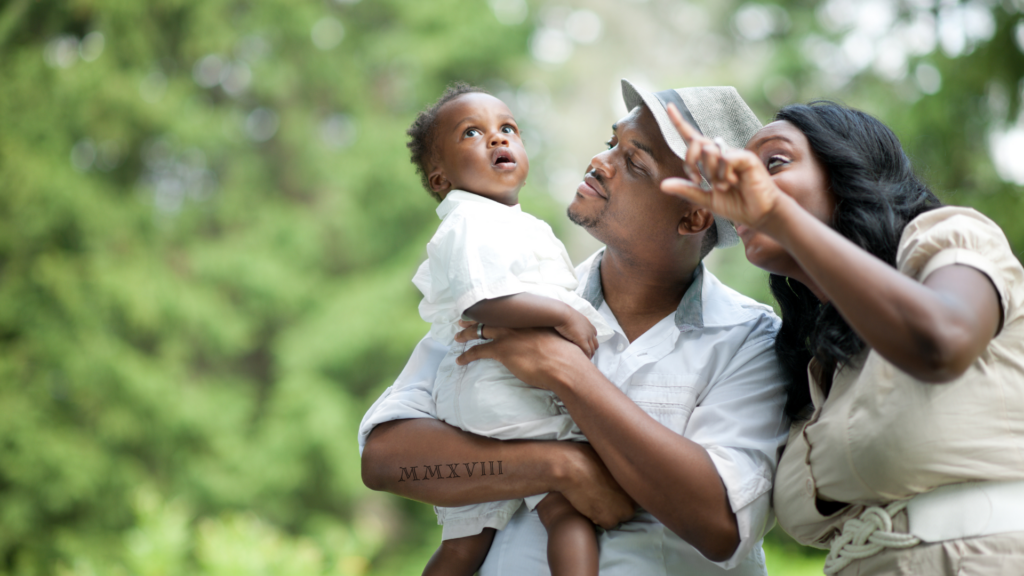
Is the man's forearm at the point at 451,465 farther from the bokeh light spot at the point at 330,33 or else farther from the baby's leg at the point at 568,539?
the bokeh light spot at the point at 330,33

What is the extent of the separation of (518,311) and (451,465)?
16.4 inches

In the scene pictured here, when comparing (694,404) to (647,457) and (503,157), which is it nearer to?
(647,457)

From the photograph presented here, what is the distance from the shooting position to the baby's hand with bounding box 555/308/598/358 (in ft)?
6.01

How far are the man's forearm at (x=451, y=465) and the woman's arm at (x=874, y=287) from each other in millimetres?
802

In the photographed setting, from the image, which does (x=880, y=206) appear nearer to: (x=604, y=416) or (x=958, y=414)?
(x=958, y=414)

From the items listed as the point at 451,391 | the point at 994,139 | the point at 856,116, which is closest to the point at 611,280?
the point at 451,391

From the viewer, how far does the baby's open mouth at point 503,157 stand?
2102 millimetres

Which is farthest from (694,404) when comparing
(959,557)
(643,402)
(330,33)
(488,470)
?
(330,33)

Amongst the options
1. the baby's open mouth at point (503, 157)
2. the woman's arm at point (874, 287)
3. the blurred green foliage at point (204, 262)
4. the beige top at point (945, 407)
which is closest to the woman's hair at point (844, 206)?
the beige top at point (945, 407)

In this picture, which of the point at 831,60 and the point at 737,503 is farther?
the point at 831,60

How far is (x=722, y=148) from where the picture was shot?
4.11 ft

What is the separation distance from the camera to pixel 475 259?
1.80 metres

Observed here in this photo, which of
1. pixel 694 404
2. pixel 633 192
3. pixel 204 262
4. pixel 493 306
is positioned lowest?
pixel 694 404

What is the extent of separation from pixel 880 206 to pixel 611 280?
2.61 ft
